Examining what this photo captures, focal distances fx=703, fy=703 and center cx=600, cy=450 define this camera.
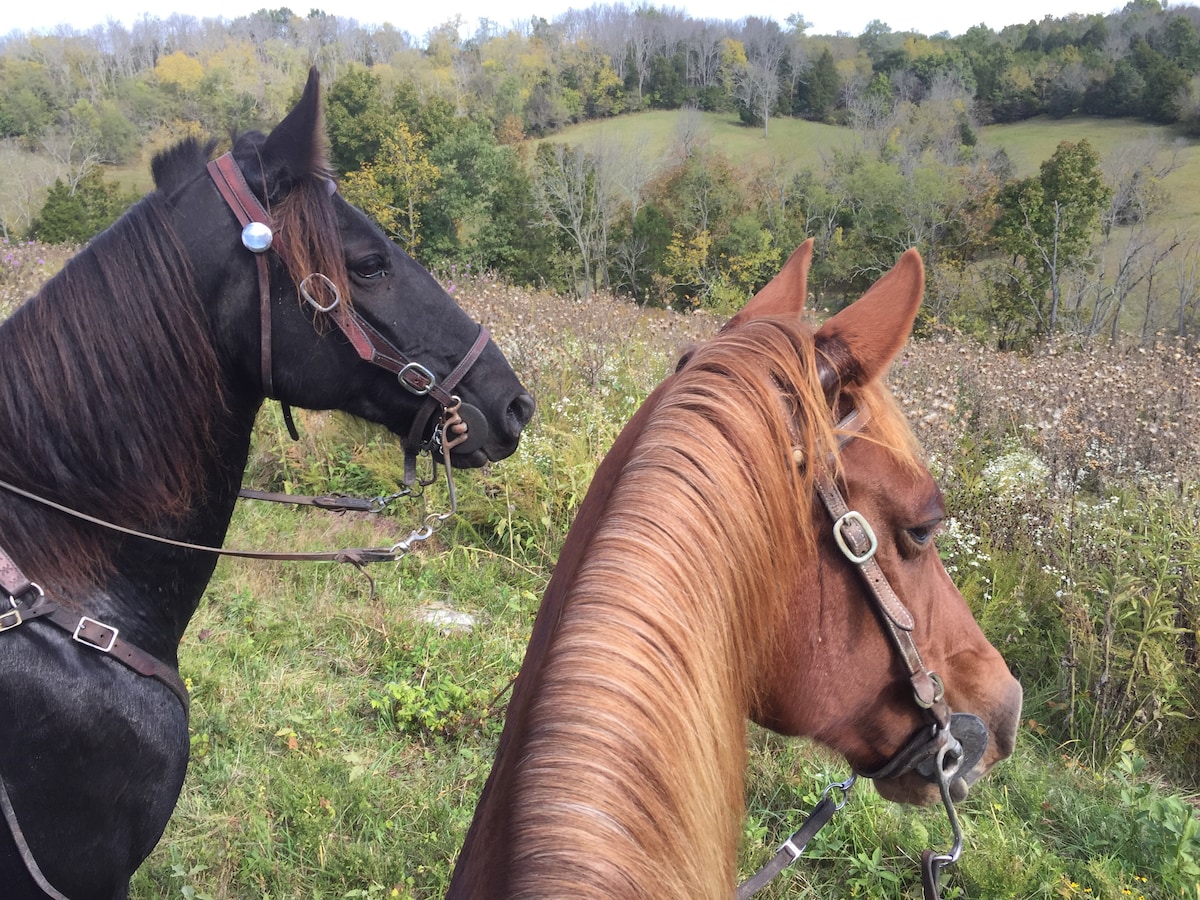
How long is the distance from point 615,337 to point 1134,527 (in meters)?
4.45

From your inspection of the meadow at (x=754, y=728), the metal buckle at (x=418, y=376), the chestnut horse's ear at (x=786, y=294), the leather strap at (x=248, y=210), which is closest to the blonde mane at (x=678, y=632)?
the chestnut horse's ear at (x=786, y=294)

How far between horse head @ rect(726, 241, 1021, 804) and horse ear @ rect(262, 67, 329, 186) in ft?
4.27

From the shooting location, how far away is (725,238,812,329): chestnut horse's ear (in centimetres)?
145

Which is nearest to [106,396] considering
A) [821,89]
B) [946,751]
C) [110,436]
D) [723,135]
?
[110,436]

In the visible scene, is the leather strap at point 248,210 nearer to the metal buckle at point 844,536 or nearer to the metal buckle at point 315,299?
the metal buckle at point 315,299

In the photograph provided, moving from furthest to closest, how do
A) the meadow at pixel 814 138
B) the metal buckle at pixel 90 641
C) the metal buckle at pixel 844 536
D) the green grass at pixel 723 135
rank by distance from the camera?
the green grass at pixel 723 135
the meadow at pixel 814 138
the metal buckle at pixel 90 641
the metal buckle at pixel 844 536

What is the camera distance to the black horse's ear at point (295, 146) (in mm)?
1877

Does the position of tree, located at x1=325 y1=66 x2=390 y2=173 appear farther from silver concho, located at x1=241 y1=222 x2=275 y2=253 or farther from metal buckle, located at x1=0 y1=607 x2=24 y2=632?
metal buckle, located at x1=0 y1=607 x2=24 y2=632

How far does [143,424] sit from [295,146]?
827 mm

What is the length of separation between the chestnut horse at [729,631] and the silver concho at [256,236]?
1.23 m

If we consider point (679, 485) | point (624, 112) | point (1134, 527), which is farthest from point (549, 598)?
point (624, 112)

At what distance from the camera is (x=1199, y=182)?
3234cm

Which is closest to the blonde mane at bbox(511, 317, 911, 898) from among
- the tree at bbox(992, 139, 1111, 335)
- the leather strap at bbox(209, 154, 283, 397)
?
the leather strap at bbox(209, 154, 283, 397)

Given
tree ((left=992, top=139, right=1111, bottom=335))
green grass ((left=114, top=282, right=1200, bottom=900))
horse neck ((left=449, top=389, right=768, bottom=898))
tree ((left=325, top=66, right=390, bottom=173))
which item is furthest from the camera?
tree ((left=325, top=66, right=390, bottom=173))
